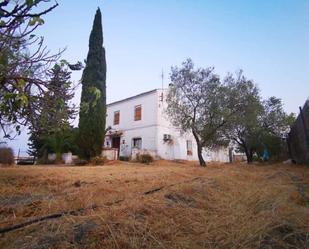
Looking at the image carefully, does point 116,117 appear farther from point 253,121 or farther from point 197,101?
point 253,121

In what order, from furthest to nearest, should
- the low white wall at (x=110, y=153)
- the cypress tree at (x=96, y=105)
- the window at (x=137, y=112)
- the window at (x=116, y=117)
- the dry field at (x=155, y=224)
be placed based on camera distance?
the window at (x=116, y=117)
the window at (x=137, y=112)
the low white wall at (x=110, y=153)
the cypress tree at (x=96, y=105)
the dry field at (x=155, y=224)

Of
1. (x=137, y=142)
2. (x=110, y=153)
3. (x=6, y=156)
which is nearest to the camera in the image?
(x=6, y=156)

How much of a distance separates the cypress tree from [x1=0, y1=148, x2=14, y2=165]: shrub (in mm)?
4027

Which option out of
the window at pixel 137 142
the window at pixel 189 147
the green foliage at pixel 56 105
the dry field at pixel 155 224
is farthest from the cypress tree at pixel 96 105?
the dry field at pixel 155 224

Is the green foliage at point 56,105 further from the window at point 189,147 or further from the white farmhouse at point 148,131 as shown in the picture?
the window at point 189,147

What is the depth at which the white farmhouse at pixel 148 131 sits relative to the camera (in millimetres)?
19594

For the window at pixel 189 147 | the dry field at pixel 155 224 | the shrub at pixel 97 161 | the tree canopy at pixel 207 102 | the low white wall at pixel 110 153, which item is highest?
the tree canopy at pixel 207 102

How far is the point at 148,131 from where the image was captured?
20047 mm

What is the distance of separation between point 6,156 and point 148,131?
1178 centimetres

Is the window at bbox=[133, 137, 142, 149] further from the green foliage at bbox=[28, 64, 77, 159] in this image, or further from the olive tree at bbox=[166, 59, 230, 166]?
the green foliage at bbox=[28, 64, 77, 159]

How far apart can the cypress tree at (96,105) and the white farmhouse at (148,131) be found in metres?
4.67

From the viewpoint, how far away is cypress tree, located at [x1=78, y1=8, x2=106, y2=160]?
1360 centimetres

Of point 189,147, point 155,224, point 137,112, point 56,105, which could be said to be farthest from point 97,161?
point 189,147

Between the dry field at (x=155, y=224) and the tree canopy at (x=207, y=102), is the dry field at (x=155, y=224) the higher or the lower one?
the lower one
